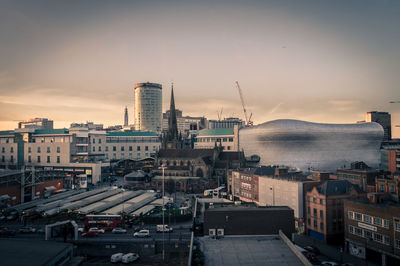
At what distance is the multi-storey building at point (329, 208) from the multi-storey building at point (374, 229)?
4471 mm

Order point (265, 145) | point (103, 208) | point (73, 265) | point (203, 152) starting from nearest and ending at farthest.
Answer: point (73, 265) → point (103, 208) → point (203, 152) → point (265, 145)

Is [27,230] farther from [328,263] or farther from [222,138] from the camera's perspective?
[222,138]

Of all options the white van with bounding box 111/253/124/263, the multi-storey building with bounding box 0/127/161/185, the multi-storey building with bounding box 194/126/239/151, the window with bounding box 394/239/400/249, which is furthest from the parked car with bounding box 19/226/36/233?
the multi-storey building with bounding box 194/126/239/151

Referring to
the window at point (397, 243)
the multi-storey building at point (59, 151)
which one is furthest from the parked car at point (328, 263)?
the multi-storey building at point (59, 151)

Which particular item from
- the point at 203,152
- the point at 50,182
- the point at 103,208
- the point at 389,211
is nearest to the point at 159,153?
the point at 203,152

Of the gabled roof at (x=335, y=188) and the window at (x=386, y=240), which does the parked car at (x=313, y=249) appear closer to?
the window at (x=386, y=240)

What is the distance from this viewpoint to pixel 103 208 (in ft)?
228

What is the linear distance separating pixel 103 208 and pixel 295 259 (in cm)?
4898

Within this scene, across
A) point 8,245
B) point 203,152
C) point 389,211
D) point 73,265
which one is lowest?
point 73,265

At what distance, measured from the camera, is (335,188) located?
55.4 m

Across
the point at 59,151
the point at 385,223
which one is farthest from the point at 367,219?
the point at 59,151

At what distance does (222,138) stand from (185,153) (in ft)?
198

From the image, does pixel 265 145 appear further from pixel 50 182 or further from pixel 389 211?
pixel 389 211

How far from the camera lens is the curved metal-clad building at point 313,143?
149750 mm
